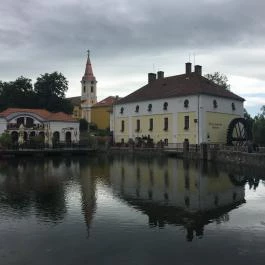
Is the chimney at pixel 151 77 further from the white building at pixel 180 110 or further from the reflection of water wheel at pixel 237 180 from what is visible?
the reflection of water wheel at pixel 237 180

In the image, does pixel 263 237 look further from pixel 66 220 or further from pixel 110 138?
pixel 110 138

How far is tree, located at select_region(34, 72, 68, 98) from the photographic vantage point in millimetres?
80688

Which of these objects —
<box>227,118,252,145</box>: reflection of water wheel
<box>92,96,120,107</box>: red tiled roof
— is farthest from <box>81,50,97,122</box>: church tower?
<box>227,118,252,145</box>: reflection of water wheel

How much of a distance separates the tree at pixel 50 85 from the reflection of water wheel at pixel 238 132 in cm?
3902

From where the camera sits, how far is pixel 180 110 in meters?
54.8

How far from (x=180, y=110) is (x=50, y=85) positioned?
33972mm

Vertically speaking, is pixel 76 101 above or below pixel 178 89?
above

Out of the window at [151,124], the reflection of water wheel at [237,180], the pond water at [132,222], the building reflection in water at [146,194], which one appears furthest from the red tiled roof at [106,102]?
the pond water at [132,222]

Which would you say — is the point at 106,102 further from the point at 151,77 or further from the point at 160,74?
the point at 160,74

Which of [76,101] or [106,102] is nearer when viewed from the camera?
[106,102]

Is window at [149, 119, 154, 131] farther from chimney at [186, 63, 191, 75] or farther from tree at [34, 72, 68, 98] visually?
tree at [34, 72, 68, 98]

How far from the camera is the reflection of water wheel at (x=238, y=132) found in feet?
168

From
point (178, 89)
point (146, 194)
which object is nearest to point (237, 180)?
point (146, 194)

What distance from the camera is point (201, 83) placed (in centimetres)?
5453
